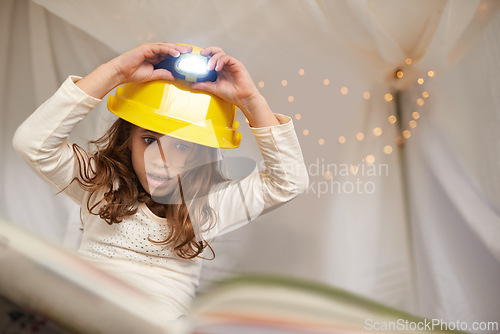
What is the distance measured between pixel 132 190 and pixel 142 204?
24 millimetres

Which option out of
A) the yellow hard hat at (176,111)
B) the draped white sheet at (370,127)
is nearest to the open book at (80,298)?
the yellow hard hat at (176,111)

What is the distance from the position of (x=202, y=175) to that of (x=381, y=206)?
0.28 m

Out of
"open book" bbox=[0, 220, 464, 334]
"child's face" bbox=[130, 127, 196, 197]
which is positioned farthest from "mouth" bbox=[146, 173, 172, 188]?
"open book" bbox=[0, 220, 464, 334]

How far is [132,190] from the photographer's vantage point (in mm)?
563

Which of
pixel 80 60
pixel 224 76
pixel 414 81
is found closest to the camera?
pixel 224 76

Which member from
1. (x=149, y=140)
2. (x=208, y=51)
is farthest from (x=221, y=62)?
(x=149, y=140)

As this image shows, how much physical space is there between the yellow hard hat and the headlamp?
11 millimetres

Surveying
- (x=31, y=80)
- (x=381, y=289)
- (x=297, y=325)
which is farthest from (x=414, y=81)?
(x=31, y=80)

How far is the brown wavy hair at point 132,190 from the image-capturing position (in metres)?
0.55

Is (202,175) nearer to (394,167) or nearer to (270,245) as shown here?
(270,245)

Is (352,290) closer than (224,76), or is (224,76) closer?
(224,76)

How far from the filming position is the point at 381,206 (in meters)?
0.65

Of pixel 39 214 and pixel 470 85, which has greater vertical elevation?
pixel 470 85

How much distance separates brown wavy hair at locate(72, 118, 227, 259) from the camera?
554 mm
